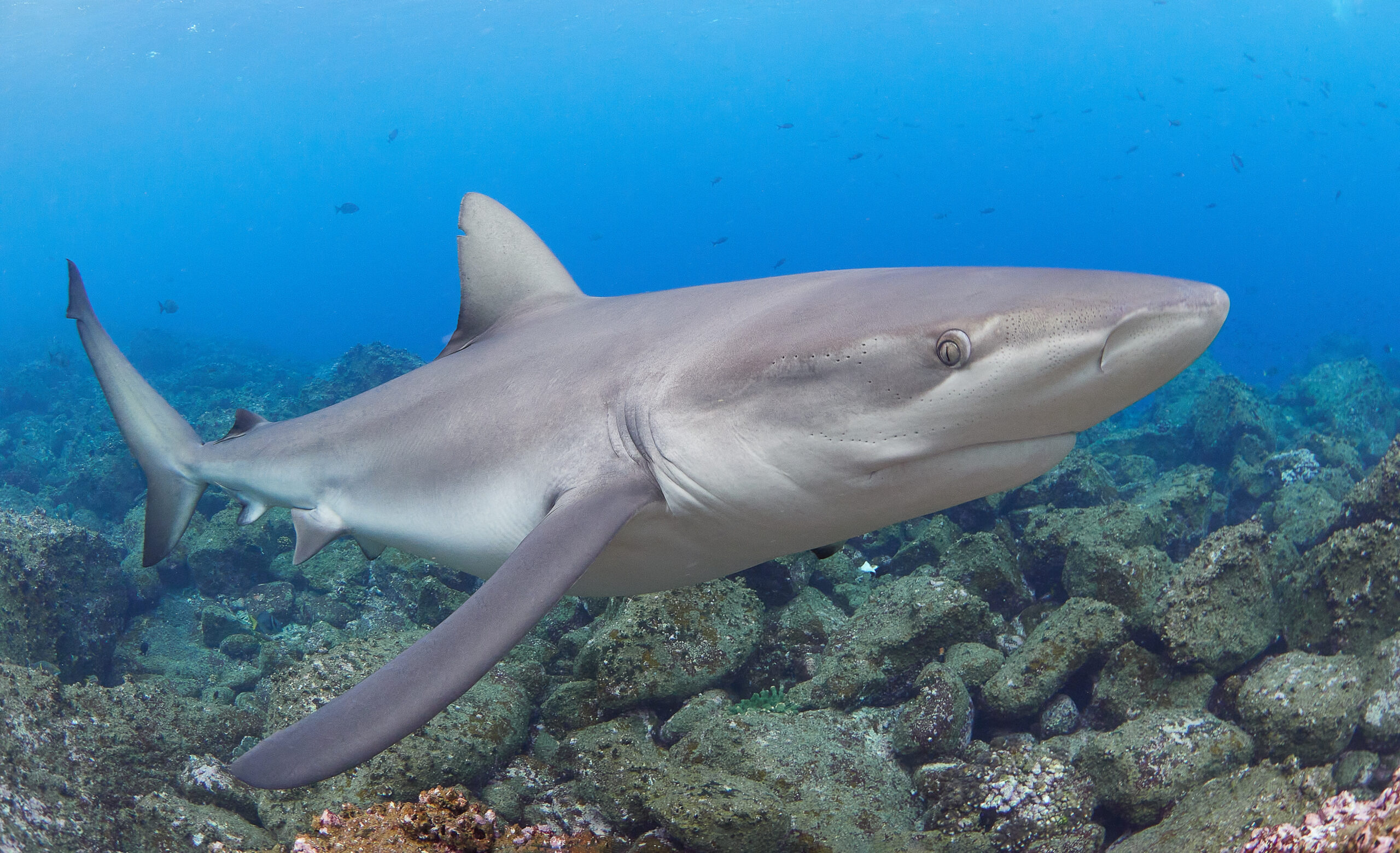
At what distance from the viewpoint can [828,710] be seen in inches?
170

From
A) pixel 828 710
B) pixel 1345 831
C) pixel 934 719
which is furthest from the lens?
pixel 828 710

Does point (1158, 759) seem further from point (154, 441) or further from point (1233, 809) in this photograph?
point (154, 441)

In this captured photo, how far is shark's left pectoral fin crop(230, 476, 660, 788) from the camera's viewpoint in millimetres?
1456

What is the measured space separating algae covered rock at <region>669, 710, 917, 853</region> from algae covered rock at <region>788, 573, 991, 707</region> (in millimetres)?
434

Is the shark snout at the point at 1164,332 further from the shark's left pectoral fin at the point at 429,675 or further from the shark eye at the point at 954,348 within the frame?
the shark's left pectoral fin at the point at 429,675

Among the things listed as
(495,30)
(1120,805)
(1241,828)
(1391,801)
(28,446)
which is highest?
(495,30)

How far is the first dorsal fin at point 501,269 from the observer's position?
11.3 feet

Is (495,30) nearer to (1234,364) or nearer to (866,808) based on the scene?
(1234,364)

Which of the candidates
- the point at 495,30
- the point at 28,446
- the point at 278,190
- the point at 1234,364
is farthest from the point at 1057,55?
the point at 278,190

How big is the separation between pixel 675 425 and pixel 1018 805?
253cm

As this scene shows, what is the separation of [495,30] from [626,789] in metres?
96.8

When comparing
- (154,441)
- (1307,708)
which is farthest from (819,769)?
(154,441)

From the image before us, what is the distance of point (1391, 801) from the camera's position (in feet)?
3.74

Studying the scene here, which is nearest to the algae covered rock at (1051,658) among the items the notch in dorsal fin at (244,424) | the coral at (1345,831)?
the coral at (1345,831)
